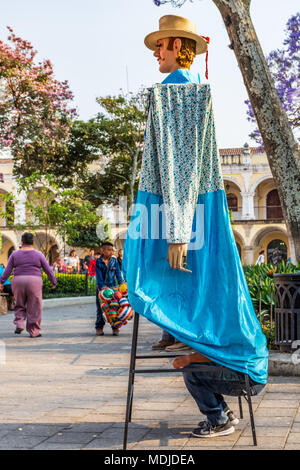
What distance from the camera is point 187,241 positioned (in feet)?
10.0

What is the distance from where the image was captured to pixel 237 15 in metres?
8.67

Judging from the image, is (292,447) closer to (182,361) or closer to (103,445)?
(182,361)

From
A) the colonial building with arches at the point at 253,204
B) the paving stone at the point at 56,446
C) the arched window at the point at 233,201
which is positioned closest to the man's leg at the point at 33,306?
the paving stone at the point at 56,446

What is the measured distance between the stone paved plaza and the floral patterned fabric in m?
1.17

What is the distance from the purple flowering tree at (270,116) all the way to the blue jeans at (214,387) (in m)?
5.33

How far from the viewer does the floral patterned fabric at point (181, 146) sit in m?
3.14

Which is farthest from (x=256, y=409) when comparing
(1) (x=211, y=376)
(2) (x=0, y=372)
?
(2) (x=0, y=372)

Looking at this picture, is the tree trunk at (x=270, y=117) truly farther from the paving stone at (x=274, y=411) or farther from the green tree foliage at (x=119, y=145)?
the green tree foliage at (x=119, y=145)

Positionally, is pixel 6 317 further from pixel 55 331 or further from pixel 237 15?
pixel 237 15

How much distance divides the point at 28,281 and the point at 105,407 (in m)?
5.10

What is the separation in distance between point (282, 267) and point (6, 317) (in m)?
6.89

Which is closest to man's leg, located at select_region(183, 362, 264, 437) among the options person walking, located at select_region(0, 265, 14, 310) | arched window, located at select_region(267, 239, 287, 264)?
person walking, located at select_region(0, 265, 14, 310)

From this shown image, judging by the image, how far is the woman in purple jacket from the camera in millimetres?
9023
